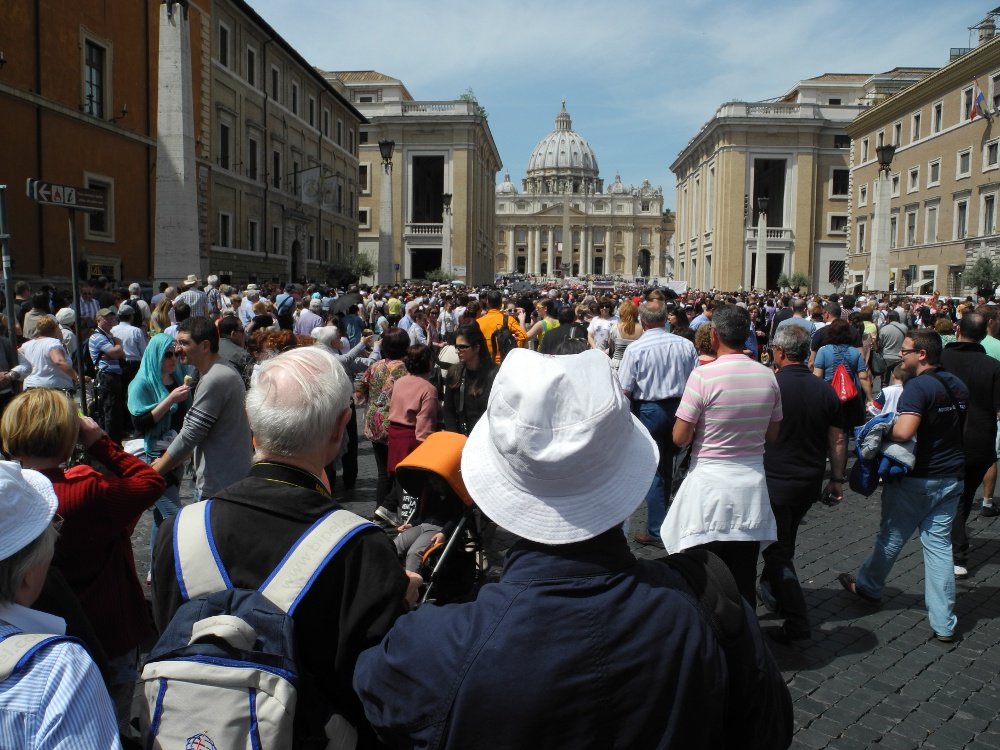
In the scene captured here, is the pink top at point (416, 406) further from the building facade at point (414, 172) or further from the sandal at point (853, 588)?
the building facade at point (414, 172)

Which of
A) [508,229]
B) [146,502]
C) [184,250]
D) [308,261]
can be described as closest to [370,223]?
[308,261]

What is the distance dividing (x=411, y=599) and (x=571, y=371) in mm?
776

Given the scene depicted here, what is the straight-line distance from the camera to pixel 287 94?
36.4 m

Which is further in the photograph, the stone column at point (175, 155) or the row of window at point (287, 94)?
the row of window at point (287, 94)

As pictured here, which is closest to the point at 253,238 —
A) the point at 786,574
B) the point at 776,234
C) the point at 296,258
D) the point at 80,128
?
the point at 296,258

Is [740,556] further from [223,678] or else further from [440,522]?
[223,678]

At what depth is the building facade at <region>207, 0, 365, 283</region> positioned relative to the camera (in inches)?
1145

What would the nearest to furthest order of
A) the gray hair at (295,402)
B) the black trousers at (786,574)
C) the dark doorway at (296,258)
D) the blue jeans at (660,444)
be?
the gray hair at (295,402) → the black trousers at (786,574) → the blue jeans at (660,444) → the dark doorway at (296,258)


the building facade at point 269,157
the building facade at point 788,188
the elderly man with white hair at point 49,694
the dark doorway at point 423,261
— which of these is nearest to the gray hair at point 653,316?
the elderly man with white hair at point 49,694

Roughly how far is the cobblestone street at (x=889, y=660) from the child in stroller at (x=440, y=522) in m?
1.79

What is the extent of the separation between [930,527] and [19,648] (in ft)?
15.5

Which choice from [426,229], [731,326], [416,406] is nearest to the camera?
[731,326]

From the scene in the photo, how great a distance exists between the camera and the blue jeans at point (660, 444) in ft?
20.6

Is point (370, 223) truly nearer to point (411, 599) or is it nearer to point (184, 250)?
point (184, 250)
